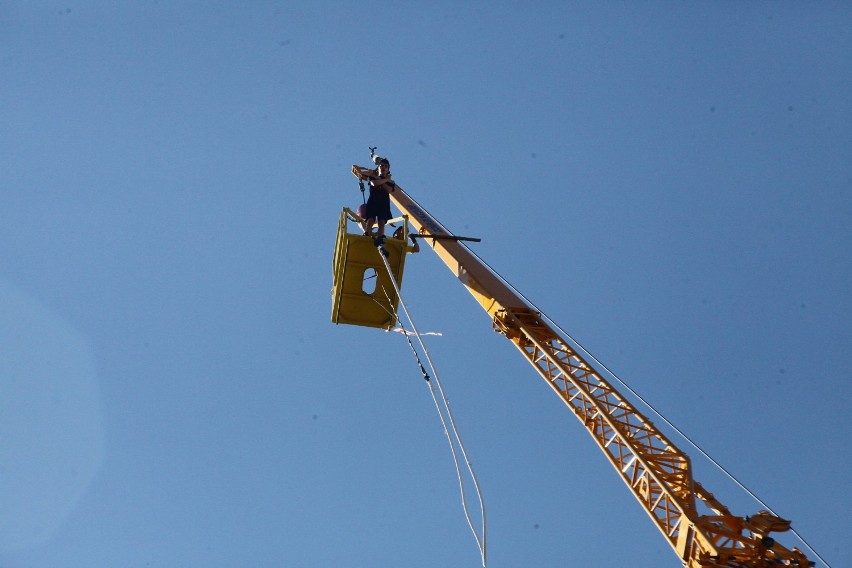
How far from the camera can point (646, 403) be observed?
18234 millimetres

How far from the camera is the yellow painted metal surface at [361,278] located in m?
17.9

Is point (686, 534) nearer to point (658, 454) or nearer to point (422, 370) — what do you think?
point (658, 454)

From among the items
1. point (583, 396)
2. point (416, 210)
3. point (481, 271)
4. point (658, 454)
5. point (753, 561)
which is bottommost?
point (753, 561)

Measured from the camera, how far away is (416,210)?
23.0 metres

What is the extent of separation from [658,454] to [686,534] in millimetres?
1819

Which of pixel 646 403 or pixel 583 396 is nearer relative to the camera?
pixel 583 396

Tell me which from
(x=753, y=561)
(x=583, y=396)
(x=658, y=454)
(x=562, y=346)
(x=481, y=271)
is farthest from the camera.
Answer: (x=481, y=271)

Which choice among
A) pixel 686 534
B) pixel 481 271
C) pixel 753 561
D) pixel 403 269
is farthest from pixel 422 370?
pixel 753 561

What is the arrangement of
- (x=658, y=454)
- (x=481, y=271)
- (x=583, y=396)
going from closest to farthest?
(x=658, y=454), (x=583, y=396), (x=481, y=271)

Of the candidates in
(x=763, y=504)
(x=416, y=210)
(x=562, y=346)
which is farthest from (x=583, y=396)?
(x=416, y=210)

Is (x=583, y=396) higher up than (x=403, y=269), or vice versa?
(x=403, y=269)

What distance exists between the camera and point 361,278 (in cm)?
1842

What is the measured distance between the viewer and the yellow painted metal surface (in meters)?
17.9

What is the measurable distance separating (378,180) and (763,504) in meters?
10.5
